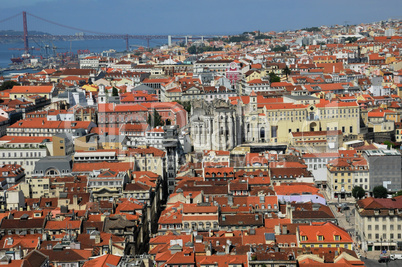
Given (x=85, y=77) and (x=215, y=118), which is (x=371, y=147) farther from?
(x=85, y=77)

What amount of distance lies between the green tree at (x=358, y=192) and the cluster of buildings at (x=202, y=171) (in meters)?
0.70

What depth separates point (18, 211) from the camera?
34.4 meters

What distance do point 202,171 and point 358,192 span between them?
9.33 metres

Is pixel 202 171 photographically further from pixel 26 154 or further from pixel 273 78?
pixel 273 78

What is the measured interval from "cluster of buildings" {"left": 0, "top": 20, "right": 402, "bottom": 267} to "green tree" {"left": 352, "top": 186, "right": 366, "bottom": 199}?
Result: 0.70 metres

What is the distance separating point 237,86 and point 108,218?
4200 centimetres

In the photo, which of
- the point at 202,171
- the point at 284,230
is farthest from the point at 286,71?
the point at 284,230

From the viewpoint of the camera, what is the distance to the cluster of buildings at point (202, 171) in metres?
29.0

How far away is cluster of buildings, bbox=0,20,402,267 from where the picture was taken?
28984mm

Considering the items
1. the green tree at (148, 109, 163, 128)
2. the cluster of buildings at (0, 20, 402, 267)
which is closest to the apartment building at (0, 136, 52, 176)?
the cluster of buildings at (0, 20, 402, 267)

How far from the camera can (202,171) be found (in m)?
42.3

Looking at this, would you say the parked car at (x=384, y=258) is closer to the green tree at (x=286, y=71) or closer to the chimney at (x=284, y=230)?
the chimney at (x=284, y=230)

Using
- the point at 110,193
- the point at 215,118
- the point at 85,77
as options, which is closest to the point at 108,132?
the point at 215,118

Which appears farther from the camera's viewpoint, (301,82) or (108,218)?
(301,82)
